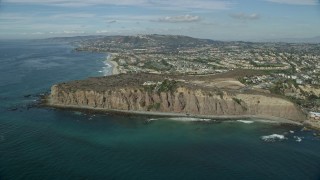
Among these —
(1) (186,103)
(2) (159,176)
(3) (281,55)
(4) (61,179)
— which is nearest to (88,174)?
(4) (61,179)

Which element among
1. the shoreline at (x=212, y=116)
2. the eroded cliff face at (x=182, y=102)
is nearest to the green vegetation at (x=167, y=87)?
the eroded cliff face at (x=182, y=102)

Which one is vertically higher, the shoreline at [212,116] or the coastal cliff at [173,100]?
the coastal cliff at [173,100]

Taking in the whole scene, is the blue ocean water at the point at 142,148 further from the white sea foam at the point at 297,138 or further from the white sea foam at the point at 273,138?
the white sea foam at the point at 273,138

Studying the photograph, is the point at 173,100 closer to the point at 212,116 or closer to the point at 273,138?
the point at 212,116

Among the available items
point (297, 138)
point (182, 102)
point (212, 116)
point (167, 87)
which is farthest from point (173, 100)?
point (297, 138)

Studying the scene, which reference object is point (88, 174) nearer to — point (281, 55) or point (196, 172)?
point (196, 172)

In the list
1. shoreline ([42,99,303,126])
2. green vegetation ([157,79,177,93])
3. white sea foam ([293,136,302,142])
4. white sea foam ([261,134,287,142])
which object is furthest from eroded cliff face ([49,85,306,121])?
white sea foam ([261,134,287,142])
